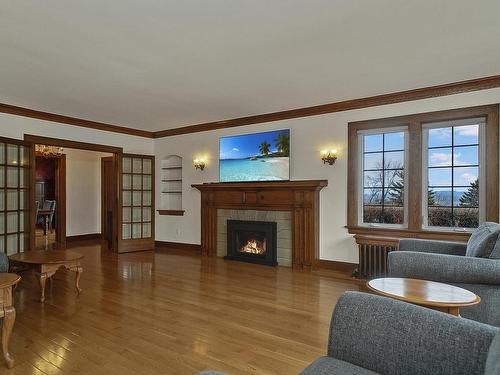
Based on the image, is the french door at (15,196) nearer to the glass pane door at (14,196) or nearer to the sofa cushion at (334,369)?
the glass pane door at (14,196)

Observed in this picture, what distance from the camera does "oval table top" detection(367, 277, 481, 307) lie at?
6.69ft

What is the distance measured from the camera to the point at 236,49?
3131 millimetres

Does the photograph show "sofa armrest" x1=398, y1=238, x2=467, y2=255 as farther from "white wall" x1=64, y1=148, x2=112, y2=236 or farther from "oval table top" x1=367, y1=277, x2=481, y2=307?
"white wall" x1=64, y1=148, x2=112, y2=236

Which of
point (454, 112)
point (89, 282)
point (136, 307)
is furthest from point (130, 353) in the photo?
point (454, 112)

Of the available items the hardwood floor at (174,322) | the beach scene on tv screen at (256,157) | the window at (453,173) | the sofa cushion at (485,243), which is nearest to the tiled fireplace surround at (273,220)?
the hardwood floor at (174,322)

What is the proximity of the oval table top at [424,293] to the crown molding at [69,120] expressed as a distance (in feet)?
18.8

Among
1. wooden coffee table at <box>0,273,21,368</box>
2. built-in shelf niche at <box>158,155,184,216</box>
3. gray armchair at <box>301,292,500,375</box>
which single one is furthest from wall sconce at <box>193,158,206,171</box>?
gray armchair at <box>301,292,500,375</box>

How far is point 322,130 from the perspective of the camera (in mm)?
5238

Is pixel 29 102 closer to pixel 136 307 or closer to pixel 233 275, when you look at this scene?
pixel 136 307

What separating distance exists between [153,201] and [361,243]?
4608mm

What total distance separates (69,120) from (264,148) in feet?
11.7

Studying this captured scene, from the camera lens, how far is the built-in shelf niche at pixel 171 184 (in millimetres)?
7262

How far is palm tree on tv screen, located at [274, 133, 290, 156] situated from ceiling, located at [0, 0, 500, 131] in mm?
734

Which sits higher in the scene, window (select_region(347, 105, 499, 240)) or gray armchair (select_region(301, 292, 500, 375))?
window (select_region(347, 105, 499, 240))
